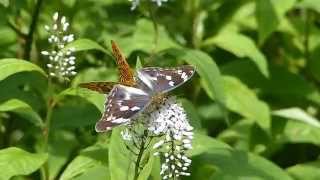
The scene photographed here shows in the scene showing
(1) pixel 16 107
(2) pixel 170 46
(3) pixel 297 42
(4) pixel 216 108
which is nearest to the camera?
(1) pixel 16 107

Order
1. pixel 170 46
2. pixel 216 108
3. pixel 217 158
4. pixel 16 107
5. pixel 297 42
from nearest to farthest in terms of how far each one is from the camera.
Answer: pixel 16 107 < pixel 217 158 < pixel 170 46 < pixel 216 108 < pixel 297 42

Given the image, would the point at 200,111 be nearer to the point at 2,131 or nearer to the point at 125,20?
the point at 125,20

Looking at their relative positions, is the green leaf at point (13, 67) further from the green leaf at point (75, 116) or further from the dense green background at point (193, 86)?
the green leaf at point (75, 116)

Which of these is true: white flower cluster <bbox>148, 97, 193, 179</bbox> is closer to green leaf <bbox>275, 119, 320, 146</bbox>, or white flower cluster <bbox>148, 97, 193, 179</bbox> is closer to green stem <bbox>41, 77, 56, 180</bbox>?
green stem <bbox>41, 77, 56, 180</bbox>

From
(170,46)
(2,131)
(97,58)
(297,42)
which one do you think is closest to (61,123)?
(2,131)

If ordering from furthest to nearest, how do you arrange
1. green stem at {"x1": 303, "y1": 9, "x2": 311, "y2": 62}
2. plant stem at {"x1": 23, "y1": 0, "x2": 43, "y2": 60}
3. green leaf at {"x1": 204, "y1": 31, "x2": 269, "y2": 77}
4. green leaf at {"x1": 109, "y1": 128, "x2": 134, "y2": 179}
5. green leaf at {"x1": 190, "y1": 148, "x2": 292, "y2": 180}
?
green stem at {"x1": 303, "y1": 9, "x2": 311, "y2": 62} → green leaf at {"x1": 204, "y1": 31, "x2": 269, "y2": 77} → plant stem at {"x1": 23, "y1": 0, "x2": 43, "y2": 60} → green leaf at {"x1": 190, "y1": 148, "x2": 292, "y2": 180} → green leaf at {"x1": 109, "y1": 128, "x2": 134, "y2": 179}

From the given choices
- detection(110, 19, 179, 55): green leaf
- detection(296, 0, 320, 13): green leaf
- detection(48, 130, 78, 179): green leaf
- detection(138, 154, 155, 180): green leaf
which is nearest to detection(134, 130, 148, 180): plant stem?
detection(138, 154, 155, 180): green leaf

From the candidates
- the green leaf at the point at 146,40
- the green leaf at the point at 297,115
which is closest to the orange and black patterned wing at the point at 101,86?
the green leaf at the point at 146,40
